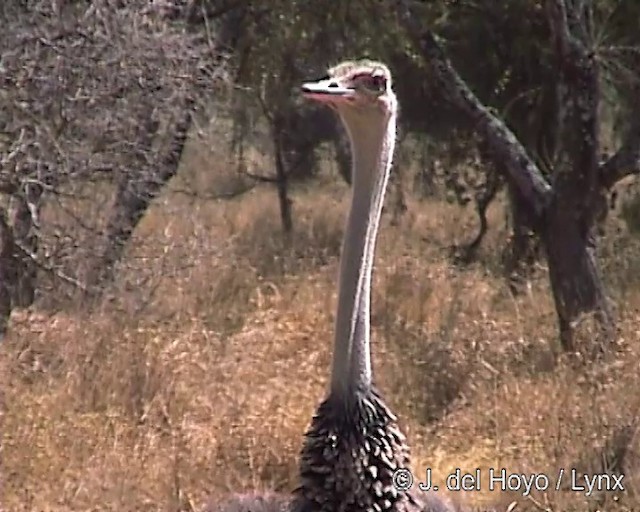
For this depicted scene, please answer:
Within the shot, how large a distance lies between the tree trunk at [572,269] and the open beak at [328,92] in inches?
116

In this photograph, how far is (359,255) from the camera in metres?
2.87

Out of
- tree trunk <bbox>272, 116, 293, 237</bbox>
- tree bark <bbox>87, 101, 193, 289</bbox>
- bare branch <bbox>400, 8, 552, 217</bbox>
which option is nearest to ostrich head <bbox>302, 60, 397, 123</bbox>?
tree bark <bbox>87, 101, 193, 289</bbox>

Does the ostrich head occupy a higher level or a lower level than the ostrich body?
higher

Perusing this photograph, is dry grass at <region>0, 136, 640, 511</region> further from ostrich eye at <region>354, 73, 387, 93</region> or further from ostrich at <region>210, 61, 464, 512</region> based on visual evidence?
ostrich eye at <region>354, 73, 387, 93</region>

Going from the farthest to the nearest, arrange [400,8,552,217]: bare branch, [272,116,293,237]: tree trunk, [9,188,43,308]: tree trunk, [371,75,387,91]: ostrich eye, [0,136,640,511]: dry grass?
[272,116,293,237]: tree trunk
[400,8,552,217]: bare branch
[9,188,43,308]: tree trunk
[0,136,640,511]: dry grass
[371,75,387,91]: ostrich eye

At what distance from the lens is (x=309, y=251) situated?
8711 millimetres

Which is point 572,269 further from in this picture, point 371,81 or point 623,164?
point 371,81

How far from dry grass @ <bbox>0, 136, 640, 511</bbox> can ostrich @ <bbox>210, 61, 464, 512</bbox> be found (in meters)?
1.31

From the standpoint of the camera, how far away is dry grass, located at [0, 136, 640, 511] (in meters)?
4.30

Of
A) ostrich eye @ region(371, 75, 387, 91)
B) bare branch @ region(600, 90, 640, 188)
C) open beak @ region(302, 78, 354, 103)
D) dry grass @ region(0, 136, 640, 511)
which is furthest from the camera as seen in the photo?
bare branch @ region(600, 90, 640, 188)

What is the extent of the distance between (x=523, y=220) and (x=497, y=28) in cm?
117

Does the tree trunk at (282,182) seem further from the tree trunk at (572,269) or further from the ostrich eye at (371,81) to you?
the ostrich eye at (371,81)

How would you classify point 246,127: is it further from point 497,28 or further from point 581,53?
point 581,53

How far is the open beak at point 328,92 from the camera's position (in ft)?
8.81
